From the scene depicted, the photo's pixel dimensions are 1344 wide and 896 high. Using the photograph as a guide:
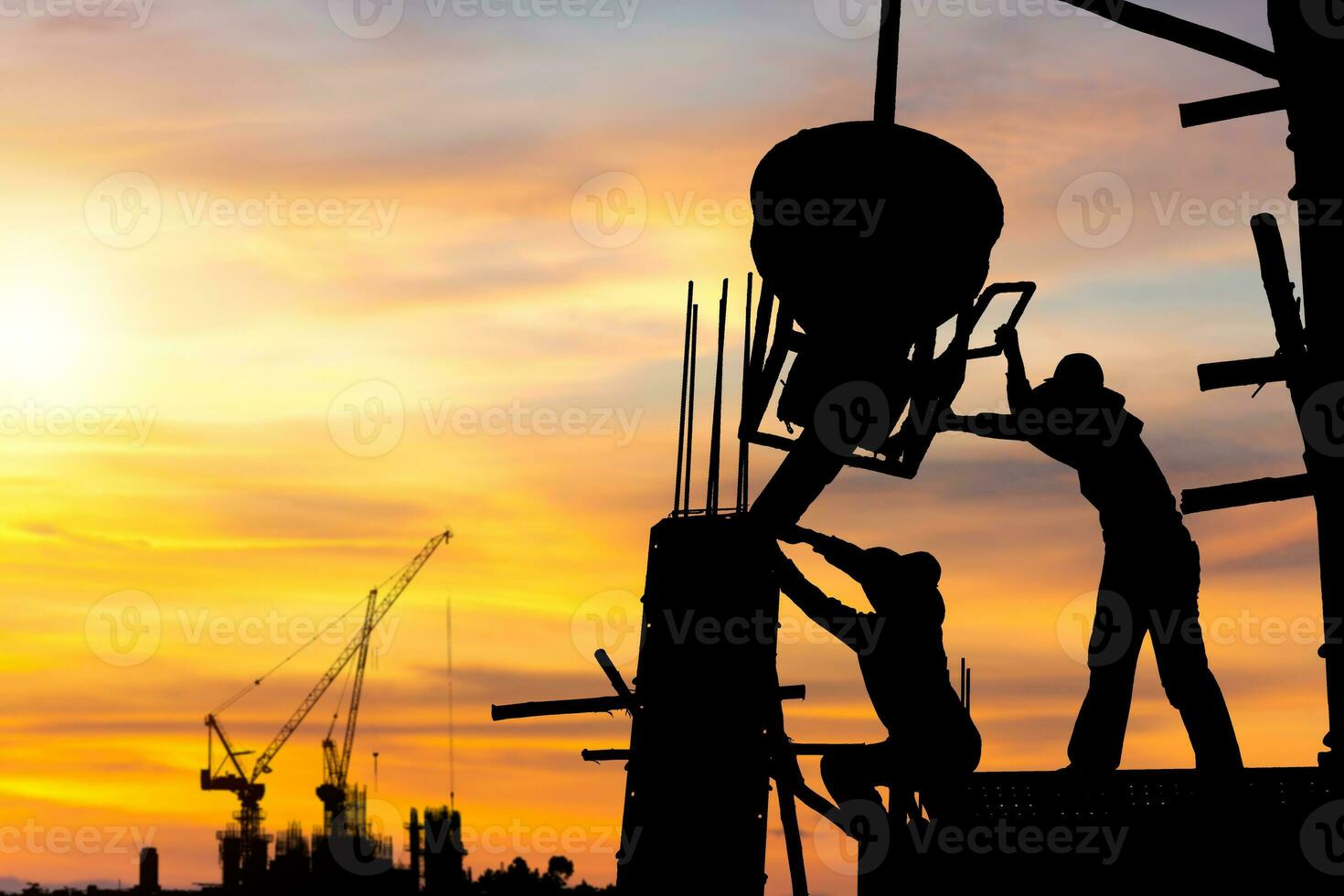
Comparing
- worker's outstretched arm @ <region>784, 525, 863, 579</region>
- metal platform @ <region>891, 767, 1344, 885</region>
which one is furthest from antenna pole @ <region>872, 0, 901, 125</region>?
metal platform @ <region>891, 767, 1344, 885</region>

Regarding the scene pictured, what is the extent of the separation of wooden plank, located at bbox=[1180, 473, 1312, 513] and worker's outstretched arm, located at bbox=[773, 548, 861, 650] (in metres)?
2.89

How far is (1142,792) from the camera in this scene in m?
14.1

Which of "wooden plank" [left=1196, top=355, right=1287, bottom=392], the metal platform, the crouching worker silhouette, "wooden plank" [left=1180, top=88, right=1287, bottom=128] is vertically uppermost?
"wooden plank" [left=1180, top=88, right=1287, bottom=128]

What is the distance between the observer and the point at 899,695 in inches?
593

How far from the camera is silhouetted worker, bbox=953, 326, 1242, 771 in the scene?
14867 mm

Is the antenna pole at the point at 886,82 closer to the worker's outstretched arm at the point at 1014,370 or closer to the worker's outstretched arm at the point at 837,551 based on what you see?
the worker's outstretched arm at the point at 1014,370

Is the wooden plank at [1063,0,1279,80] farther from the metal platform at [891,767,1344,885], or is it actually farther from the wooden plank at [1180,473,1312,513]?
the metal platform at [891,767,1344,885]

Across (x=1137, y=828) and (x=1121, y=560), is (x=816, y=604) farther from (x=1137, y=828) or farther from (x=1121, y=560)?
(x=1137, y=828)

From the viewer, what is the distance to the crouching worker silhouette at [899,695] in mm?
14766

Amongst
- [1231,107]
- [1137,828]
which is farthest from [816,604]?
[1231,107]

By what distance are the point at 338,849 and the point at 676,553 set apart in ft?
617

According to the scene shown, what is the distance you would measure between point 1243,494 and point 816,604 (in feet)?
12.2

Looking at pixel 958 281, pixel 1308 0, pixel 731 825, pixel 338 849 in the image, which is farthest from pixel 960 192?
pixel 338 849

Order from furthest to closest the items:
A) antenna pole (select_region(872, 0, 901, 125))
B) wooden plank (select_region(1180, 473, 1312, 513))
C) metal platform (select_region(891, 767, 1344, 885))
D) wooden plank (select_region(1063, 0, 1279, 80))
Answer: antenna pole (select_region(872, 0, 901, 125)) → wooden plank (select_region(1063, 0, 1279, 80)) → wooden plank (select_region(1180, 473, 1312, 513)) → metal platform (select_region(891, 767, 1344, 885))
